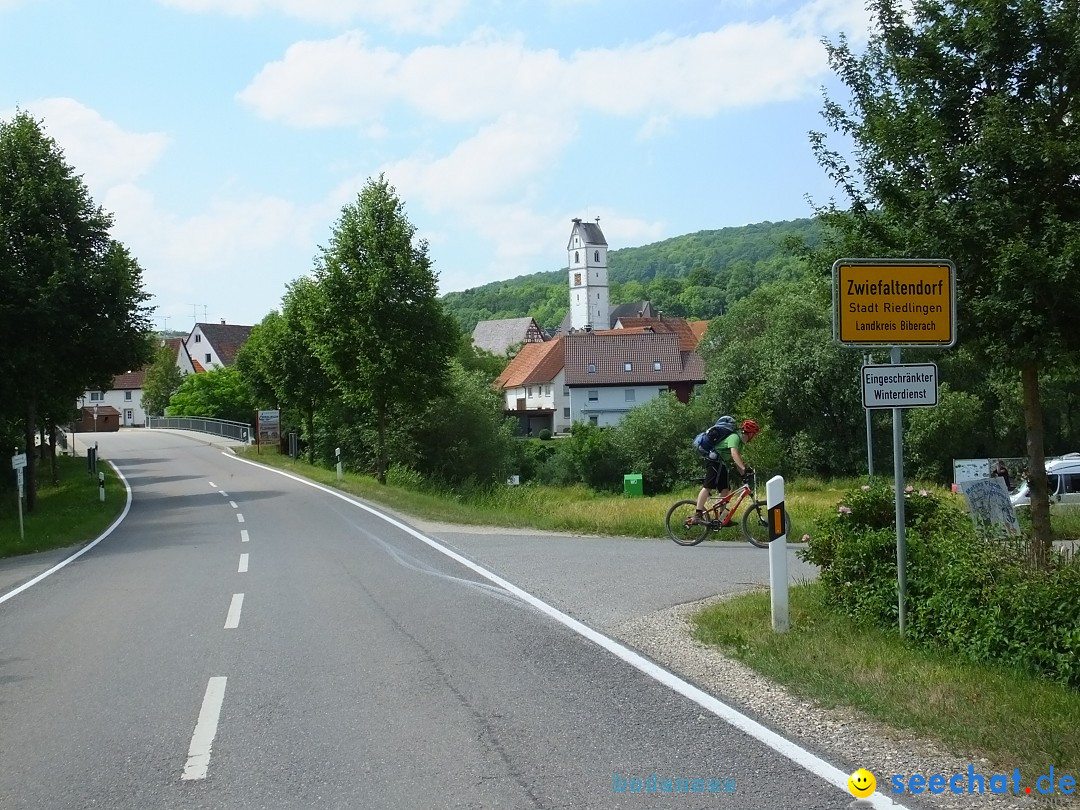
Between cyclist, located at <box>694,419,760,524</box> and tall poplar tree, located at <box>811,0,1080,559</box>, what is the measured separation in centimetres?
502

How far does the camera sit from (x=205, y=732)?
6.27 meters

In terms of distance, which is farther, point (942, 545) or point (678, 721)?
point (942, 545)

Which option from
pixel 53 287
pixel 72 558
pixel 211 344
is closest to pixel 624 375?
pixel 211 344

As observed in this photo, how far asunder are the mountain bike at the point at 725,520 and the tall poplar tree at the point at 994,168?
6.18 meters

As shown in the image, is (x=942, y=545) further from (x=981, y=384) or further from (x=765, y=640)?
(x=981, y=384)

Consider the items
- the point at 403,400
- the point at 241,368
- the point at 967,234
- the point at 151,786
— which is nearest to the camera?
the point at 151,786

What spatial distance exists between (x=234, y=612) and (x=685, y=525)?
7.95m

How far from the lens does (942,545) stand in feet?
26.6

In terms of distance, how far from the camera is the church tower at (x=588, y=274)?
163 metres

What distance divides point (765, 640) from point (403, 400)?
3077 cm

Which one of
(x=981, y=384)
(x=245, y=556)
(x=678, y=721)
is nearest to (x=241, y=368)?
(x=981, y=384)

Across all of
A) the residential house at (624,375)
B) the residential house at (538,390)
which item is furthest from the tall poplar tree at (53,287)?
the residential house at (538,390)

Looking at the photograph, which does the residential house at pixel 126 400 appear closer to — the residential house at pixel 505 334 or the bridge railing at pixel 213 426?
the bridge railing at pixel 213 426

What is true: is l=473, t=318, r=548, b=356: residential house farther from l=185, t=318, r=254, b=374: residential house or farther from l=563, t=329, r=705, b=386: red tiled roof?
l=563, t=329, r=705, b=386: red tiled roof
